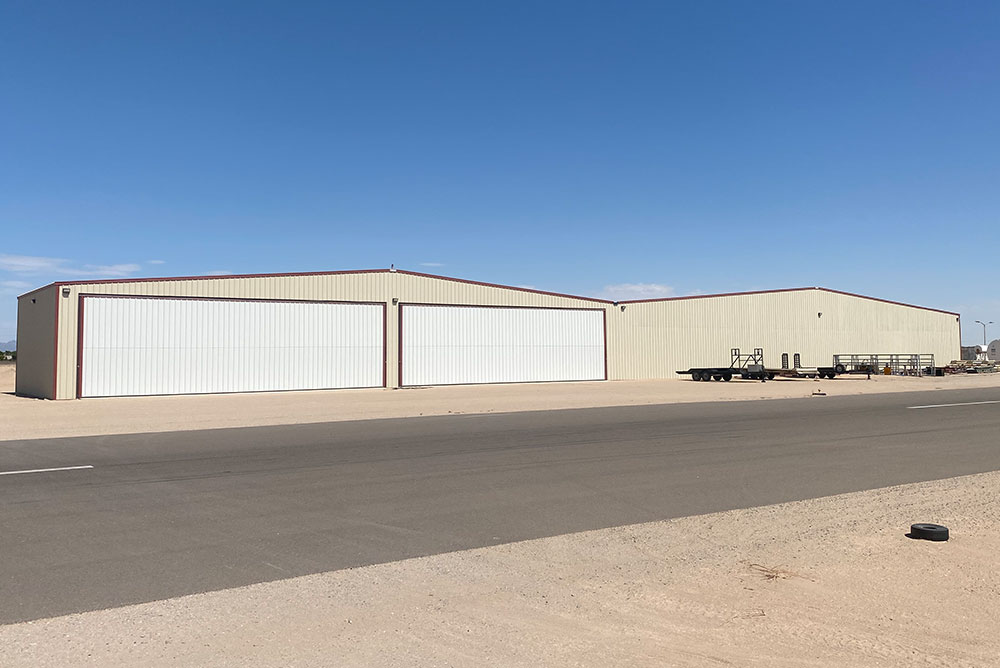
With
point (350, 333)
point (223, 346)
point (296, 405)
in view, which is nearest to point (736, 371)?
point (350, 333)

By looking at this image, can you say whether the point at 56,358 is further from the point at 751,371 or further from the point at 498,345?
the point at 751,371

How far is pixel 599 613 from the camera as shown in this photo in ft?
16.3

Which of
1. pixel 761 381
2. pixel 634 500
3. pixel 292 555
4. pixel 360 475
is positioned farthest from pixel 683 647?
pixel 761 381

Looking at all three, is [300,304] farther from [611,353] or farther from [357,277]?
[611,353]

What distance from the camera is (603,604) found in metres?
5.15

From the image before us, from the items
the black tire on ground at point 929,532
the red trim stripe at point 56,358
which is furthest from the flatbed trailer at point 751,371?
the black tire on ground at point 929,532

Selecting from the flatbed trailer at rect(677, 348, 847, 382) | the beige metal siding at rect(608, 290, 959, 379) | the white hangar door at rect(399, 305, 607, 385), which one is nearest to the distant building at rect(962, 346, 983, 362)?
the beige metal siding at rect(608, 290, 959, 379)

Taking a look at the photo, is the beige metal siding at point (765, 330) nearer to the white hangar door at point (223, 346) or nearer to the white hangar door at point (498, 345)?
the white hangar door at point (498, 345)

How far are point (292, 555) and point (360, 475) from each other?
4.32 meters

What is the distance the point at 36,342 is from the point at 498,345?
22556 millimetres

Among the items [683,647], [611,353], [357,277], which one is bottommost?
[683,647]

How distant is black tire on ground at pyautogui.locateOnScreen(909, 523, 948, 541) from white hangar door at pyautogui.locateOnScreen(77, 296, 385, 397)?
31625mm

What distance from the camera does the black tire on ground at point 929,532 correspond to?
6.68 meters

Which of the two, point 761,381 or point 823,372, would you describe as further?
point 823,372
